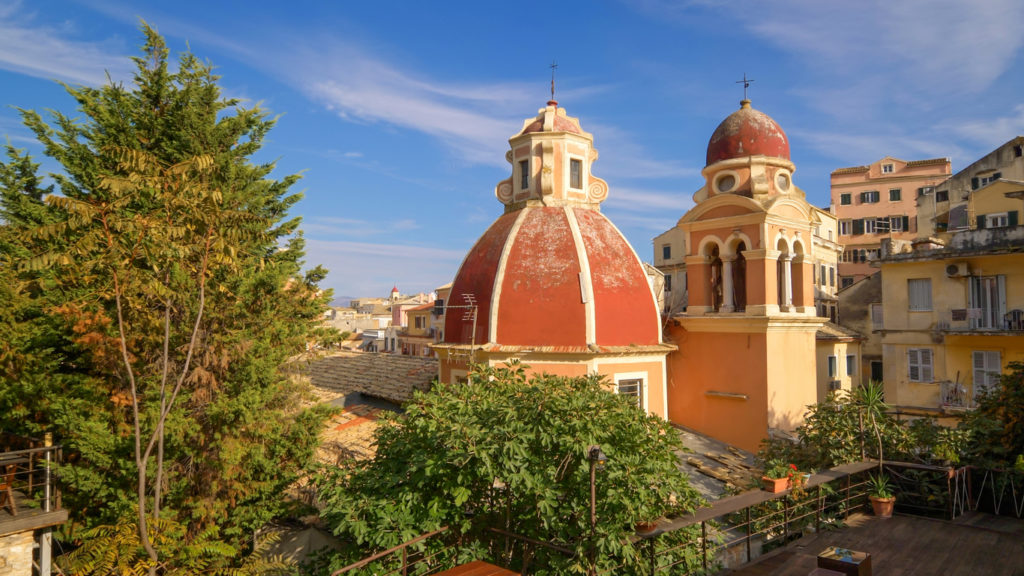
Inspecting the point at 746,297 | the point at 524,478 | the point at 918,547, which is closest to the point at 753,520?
the point at 918,547

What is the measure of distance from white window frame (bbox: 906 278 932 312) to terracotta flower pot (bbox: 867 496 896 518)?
15548mm

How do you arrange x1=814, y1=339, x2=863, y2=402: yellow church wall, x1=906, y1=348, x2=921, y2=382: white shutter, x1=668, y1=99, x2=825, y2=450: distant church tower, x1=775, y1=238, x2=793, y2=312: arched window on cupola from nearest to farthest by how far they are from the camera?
x1=668, y1=99, x2=825, y2=450: distant church tower → x1=775, y1=238, x2=793, y2=312: arched window on cupola → x1=906, y1=348, x2=921, y2=382: white shutter → x1=814, y1=339, x2=863, y2=402: yellow church wall

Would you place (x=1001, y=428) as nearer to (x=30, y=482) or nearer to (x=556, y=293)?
(x=556, y=293)

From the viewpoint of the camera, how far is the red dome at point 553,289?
1702cm

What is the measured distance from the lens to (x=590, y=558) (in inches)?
314

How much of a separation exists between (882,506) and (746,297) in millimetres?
9889

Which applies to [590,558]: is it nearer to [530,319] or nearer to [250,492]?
[250,492]

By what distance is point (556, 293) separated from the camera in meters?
17.1

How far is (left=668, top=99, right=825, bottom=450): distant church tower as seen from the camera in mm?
18312

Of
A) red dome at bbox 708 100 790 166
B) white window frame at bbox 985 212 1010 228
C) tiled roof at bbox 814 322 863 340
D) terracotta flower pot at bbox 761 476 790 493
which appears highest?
red dome at bbox 708 100 790 166

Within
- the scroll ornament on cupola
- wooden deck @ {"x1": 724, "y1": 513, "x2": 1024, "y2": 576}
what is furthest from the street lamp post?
the scroll ornament on cupola

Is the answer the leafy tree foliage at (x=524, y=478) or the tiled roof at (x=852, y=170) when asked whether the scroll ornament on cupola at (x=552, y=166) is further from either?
the tiled roof at (x=852, y=170)

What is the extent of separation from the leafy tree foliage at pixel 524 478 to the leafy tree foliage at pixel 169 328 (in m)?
2.90

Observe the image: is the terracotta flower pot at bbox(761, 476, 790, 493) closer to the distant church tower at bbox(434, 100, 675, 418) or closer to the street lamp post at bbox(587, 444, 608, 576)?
the street lamp post at bbox(587, 444, 608, 576)
